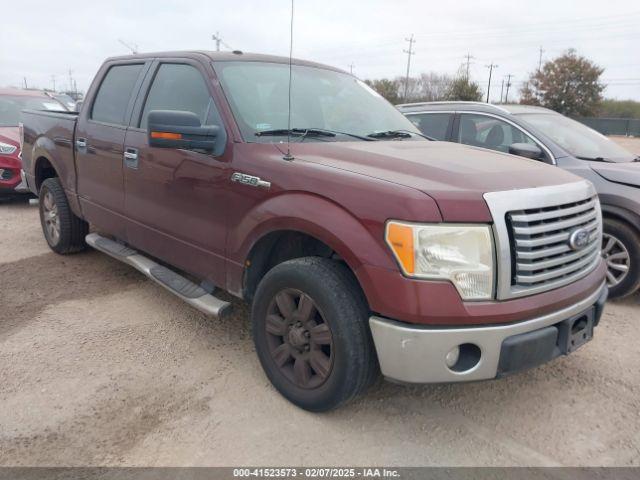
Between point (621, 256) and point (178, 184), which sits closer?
point (178, 184)

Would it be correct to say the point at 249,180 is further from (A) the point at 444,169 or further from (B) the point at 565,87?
(B) the point at 565,87

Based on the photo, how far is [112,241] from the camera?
178 inches

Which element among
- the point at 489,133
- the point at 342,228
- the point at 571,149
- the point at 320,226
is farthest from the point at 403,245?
the point at 489,133

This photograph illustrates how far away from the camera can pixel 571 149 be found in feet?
16.2

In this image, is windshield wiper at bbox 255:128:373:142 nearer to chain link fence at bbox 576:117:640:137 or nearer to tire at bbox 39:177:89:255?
tire at bbox 39:177:89:255

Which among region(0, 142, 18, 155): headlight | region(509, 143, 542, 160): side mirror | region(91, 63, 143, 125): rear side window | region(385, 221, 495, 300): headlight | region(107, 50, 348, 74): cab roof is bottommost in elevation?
region(0, 142, 18, 155): headlight

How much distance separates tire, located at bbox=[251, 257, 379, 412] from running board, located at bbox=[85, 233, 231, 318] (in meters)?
0.35

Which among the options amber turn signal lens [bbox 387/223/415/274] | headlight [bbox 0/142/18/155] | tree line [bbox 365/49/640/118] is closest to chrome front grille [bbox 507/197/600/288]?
amber turn signal lens [bbox 387/223/415/274]

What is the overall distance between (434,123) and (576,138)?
4.95 feet

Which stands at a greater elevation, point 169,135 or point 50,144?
point 169,135

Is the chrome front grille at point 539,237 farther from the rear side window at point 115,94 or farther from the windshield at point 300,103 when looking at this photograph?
the rear side window at point 115,94

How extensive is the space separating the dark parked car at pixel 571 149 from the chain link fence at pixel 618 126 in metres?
46.6

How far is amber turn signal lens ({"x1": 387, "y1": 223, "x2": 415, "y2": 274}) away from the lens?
2.24 m

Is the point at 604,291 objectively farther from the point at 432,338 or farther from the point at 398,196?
the point at 398,196
